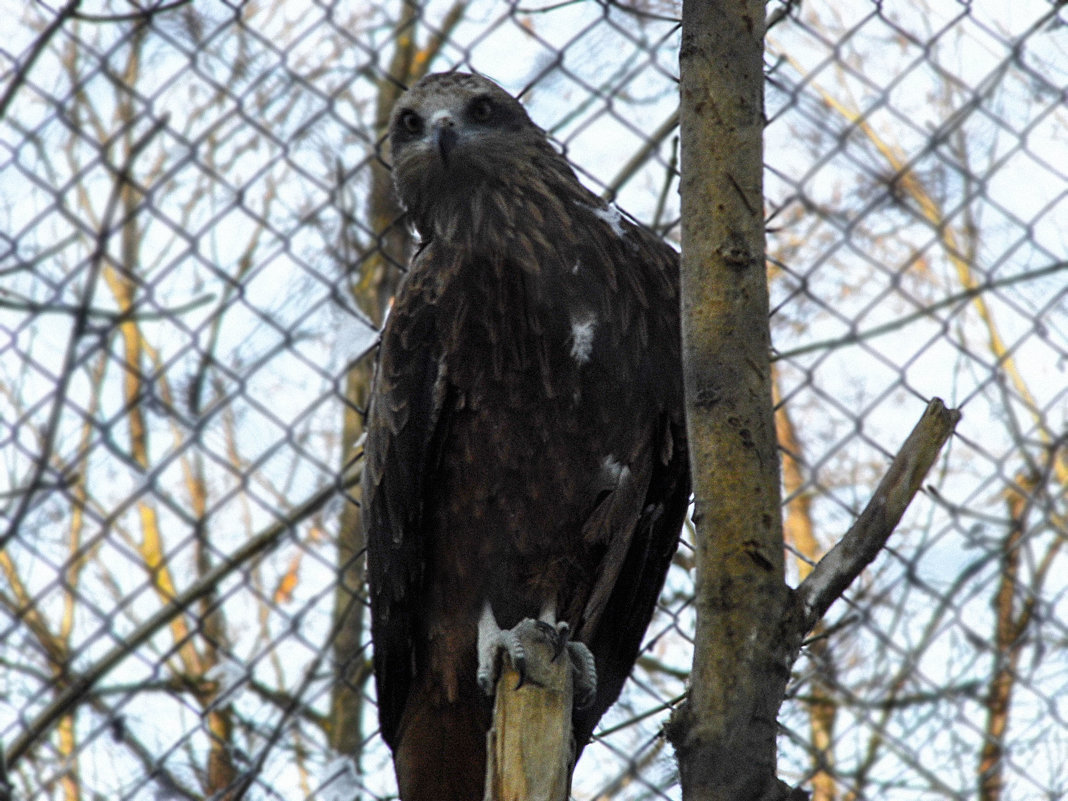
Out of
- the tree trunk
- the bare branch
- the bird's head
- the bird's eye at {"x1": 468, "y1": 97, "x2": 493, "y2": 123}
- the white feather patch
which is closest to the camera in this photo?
the tree trunk

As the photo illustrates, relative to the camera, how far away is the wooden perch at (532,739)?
187 centimetres

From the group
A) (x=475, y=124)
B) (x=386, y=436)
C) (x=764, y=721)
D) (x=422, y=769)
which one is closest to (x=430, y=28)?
(x=475, y=124)

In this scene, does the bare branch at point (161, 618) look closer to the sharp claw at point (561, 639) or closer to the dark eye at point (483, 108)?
the dark eye at point (483, 108)

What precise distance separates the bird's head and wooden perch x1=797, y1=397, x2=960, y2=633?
54.4 inches

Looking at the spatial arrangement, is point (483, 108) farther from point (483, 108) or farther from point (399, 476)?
point (399, 476)

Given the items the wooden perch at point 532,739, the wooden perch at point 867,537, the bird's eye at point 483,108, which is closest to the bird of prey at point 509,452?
the bird's eye at point 483,108

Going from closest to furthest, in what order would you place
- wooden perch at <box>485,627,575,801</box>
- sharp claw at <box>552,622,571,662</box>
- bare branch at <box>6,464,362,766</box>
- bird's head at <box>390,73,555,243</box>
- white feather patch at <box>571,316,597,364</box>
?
wooden perch at <box>485,627,575,801</box>, sharp claw at <box>552,622,571,662</box>, white feather patch at <box>571,316,597,364</box>, bird's head at <box>390,73,555,243</box>, bare branch at <box>6,464,362,766</box>

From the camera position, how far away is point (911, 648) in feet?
11.4

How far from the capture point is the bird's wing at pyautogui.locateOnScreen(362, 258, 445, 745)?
8.35 ft

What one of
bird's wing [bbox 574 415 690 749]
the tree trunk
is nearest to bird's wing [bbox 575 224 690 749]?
bird's wing [bbox 574 415 690 749]

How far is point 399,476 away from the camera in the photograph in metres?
2.64

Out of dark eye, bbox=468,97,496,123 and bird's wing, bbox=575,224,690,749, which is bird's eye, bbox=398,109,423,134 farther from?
bird's wing, bbox=575,224,690,749

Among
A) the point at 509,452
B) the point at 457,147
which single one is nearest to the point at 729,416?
the point at 509,452

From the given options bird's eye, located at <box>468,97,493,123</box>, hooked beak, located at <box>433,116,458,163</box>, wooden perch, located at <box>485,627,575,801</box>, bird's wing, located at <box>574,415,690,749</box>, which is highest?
bird's eye, located at <box>468,97,493,123</box>
